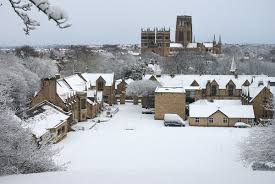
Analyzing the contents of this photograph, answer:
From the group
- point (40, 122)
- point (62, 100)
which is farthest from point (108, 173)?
point (62, 100)

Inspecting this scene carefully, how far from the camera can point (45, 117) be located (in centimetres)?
3331

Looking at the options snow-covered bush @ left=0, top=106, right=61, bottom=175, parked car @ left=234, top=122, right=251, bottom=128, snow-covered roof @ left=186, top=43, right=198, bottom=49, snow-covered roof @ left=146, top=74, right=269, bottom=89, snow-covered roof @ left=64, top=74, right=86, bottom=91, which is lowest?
parked car @ left=234, top=122, right=251, bottom=128

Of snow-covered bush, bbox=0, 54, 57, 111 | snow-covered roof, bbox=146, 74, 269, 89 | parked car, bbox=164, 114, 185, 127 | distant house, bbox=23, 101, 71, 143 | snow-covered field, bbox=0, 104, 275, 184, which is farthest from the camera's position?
snow-covered roof, bbox=146, 74, 269, 89

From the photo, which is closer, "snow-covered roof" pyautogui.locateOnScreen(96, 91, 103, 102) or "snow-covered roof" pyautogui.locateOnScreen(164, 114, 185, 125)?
"snow-covered roof" pyautogui.locateOnScreen(164, 114, 185, 125)

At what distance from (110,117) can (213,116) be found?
11093mm

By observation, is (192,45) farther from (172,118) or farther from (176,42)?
(172,118)

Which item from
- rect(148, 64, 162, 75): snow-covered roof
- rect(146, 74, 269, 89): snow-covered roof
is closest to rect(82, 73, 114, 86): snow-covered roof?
rect(146, 74, 269, 89): snow-covered roof

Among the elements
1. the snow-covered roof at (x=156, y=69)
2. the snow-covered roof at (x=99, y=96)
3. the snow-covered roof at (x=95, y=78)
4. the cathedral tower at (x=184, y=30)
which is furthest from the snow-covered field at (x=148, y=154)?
the cathedral tower at (x=184, y=30)

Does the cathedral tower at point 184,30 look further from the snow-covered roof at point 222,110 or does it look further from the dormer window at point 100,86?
the snow-covered roof at point 222,110

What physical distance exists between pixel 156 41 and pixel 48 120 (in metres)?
88.6

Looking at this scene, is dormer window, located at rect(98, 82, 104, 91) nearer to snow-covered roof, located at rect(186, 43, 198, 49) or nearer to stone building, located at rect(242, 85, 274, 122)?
stone building, located at rect(242, 85, 274, 122)

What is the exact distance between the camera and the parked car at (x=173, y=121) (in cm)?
4078

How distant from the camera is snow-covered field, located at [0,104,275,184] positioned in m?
10.2

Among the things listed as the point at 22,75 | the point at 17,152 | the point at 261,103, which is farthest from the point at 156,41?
the point at 17,152
